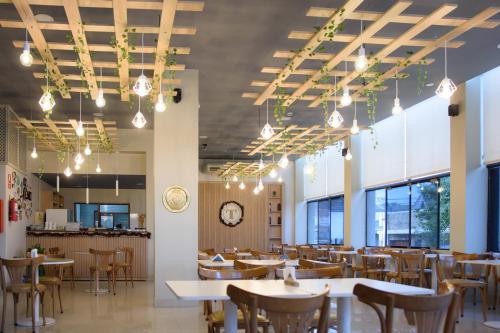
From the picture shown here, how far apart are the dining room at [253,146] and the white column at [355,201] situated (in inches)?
2.2

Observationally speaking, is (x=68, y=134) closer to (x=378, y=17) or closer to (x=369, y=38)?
(x=369, y=38)

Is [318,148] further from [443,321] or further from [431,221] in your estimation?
[443,321]

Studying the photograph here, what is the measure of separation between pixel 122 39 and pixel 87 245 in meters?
7.89

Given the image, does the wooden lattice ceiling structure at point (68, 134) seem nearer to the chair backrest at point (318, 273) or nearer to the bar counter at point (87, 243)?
the bar counter at point (87, 243)

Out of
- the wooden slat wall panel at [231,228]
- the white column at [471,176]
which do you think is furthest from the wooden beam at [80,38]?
the wooden slat wall panel at [231,228]

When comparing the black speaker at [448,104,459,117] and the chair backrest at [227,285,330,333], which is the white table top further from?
the black speaker at [448,104,459,117]

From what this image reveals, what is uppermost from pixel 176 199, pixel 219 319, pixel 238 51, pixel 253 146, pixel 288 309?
pixel 238 51

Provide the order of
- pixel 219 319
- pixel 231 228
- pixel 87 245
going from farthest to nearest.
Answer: pixel 231 228 < pixel 87 245 < pixel 219 319

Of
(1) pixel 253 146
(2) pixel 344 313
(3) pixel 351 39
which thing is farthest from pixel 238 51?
(1) pixel 253 146

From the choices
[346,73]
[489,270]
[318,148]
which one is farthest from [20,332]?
[318,148]

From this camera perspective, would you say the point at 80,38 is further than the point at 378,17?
Yes

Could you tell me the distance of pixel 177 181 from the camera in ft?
30.8

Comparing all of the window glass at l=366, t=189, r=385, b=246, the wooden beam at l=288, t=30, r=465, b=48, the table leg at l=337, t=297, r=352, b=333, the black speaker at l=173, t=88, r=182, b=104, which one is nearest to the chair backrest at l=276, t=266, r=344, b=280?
the table leg at l=337, t=297, r=352, b=333

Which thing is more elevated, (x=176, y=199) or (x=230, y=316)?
(x=176, y=199)
